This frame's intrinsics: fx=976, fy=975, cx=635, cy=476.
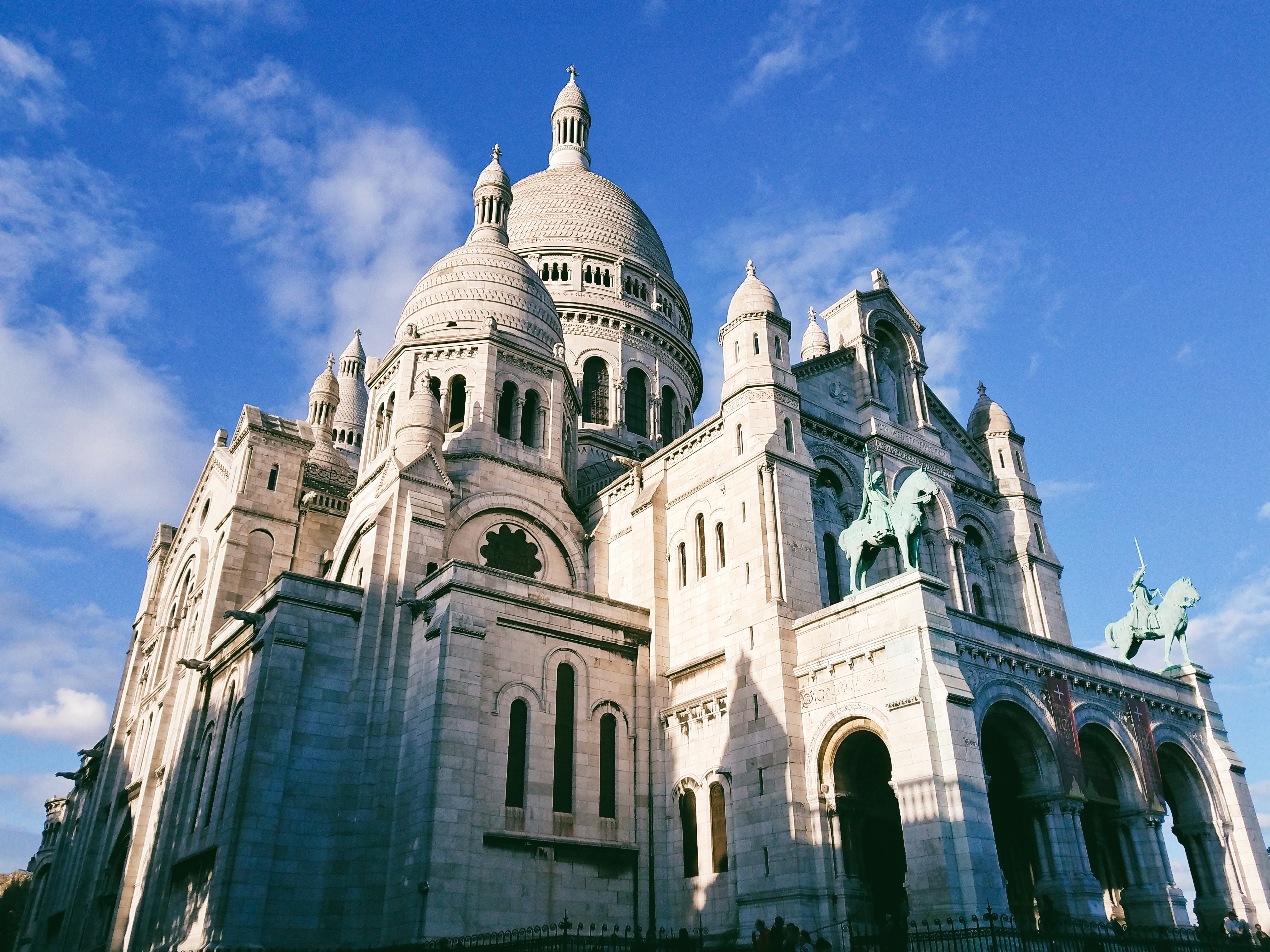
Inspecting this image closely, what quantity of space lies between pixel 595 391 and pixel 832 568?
67.2 ft

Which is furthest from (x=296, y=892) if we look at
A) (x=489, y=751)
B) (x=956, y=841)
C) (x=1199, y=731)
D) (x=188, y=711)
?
(x=1199, y=731)

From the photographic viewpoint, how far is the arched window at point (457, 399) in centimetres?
3603

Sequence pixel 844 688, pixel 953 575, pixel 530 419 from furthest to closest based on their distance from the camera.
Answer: pixel 530 419 < pixel 953 575 < pixel 844 688

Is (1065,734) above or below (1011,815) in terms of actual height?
above

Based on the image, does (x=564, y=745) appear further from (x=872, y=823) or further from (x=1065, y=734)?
(x=1065, y=734)

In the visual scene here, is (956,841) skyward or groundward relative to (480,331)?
groundward

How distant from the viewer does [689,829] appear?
27.9 meters

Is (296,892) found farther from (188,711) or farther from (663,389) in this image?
(663,389)

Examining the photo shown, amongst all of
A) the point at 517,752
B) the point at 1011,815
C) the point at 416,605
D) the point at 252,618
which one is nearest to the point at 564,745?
the point at 517,752

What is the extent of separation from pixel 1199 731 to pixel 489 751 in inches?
845

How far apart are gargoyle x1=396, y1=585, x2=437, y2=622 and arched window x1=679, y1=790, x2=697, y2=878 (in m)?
9.03

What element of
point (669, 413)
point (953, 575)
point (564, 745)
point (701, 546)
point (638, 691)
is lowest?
point (564, 745)

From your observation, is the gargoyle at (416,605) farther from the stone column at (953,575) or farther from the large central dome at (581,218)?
the large central dome at (581,218)

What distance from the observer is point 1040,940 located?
19984mm
